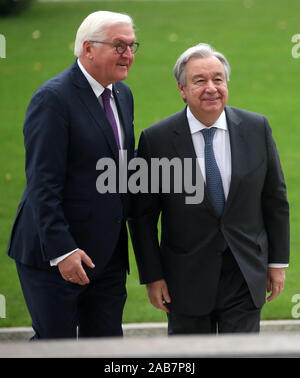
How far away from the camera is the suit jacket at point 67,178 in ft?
11.2

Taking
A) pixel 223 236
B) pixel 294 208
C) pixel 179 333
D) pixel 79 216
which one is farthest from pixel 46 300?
pixel 294 208

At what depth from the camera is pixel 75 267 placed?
341 cm

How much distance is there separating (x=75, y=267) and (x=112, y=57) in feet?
3.23

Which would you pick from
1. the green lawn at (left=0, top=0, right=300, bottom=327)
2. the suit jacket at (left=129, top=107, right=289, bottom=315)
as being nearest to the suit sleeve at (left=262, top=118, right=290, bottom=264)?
the suit jacket at (left=129, top=107, right=289, bottom=315)

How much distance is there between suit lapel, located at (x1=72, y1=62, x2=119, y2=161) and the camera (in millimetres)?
3537

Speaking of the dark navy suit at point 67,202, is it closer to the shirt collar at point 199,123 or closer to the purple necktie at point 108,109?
the purple necktie at point 108,109

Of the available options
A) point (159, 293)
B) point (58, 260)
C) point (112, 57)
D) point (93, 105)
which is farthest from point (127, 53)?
point (159, 293)

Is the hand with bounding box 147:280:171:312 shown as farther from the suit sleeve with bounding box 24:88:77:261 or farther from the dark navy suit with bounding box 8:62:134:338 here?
the suit sleeve with bounding box 24:88:77:261

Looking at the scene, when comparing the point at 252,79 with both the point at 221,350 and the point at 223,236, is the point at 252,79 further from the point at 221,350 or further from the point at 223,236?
the point at 221,350

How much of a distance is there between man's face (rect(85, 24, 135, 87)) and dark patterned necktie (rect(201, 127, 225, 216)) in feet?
1.76

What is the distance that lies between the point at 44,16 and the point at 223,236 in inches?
687

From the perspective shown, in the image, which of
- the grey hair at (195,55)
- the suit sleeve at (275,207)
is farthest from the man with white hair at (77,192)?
the suit sleeve at (275,207)

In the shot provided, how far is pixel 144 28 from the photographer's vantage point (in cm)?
1858

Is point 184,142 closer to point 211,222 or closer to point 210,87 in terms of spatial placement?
point 210,87
